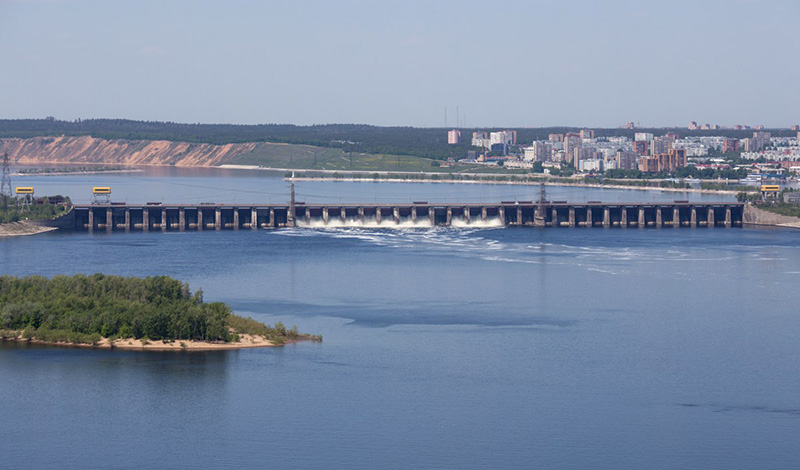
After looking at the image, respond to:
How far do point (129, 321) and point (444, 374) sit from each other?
9.05 m

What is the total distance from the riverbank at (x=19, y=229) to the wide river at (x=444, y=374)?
9472 mm

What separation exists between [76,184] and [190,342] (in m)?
87.7

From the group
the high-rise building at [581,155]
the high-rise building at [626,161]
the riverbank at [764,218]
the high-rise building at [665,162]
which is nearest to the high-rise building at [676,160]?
the high-rise building at [665,162]

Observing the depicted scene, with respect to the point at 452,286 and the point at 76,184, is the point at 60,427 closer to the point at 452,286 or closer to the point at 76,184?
the point at 452,286

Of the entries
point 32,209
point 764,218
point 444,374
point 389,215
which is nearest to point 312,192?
point 389,215

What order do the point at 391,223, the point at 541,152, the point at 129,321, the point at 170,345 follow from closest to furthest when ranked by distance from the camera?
1. the point at 170,345
2. the point at 129,321
3. the point at 391,223
4. the point at 541,152

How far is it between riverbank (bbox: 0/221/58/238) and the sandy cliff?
342 ft

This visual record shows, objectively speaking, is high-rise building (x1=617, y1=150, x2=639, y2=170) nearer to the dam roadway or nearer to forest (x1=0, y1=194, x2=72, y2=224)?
the dam roadway

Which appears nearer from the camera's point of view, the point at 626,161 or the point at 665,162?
the point at 665,162

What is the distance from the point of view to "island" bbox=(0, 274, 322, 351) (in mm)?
32531

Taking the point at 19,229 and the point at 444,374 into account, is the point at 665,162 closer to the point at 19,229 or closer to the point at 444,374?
the point at 19,229

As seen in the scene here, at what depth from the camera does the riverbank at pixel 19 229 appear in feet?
203

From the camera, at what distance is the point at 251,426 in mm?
25469

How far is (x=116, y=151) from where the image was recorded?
7210 inches
